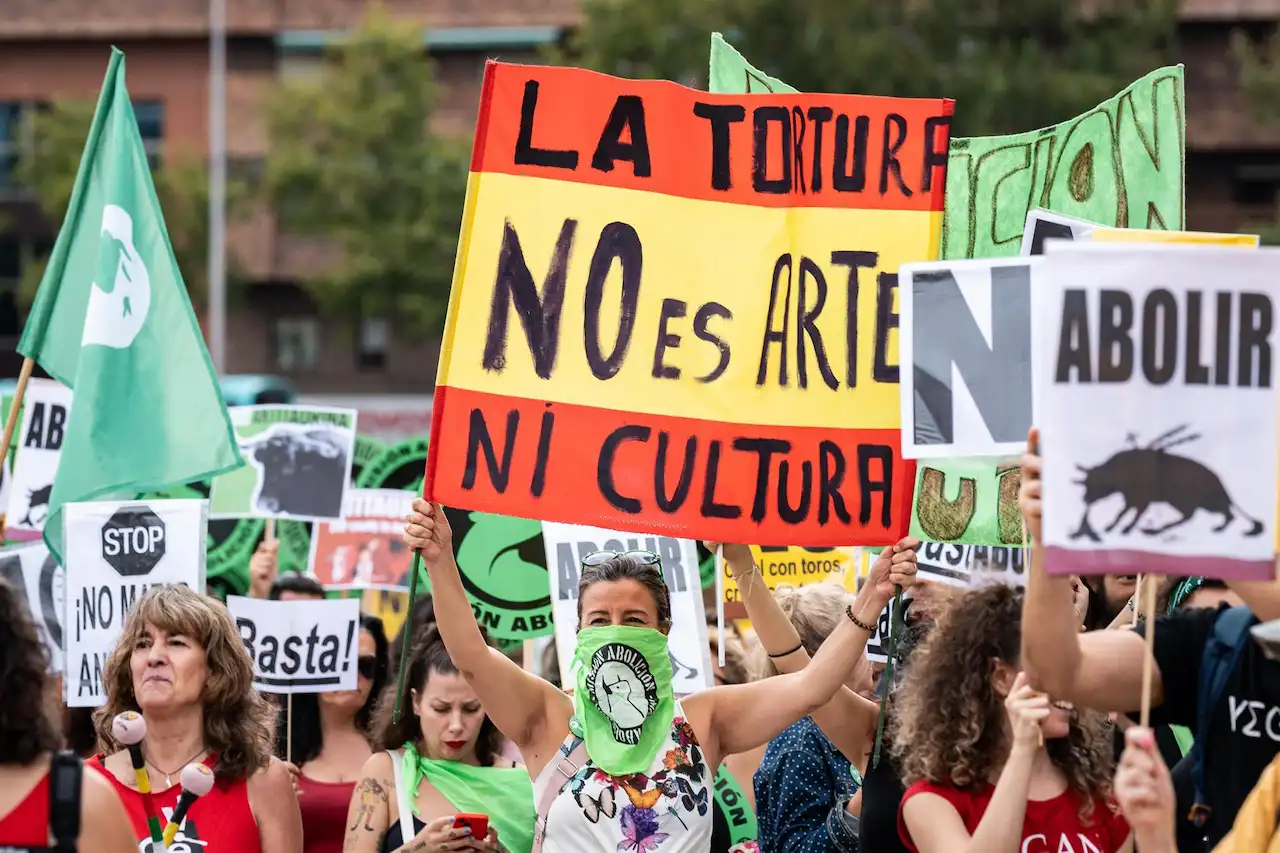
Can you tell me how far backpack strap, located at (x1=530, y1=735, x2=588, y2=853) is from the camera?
184 inches

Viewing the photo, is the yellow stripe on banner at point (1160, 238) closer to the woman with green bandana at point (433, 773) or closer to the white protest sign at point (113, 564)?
the woman with green bandana at point (433, 773)

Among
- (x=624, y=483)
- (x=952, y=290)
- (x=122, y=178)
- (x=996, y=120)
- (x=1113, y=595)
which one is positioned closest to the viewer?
(x=952, y=290)

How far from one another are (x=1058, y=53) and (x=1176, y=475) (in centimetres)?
3348

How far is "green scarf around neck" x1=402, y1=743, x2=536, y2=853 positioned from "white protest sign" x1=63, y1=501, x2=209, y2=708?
1.39m

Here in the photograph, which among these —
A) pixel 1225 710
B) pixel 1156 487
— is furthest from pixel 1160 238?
pixel 1225 710

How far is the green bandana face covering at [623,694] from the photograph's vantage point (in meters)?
4.69

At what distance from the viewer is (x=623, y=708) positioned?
15.5 feet

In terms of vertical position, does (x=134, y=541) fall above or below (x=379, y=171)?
below

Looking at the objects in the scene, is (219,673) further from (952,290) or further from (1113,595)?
(1113,595)

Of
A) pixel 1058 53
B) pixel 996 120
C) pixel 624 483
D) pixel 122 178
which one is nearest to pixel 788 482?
pixel 624 483

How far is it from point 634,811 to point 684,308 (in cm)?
139

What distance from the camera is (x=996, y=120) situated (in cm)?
3344

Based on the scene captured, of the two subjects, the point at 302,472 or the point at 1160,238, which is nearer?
the point at 1160,238

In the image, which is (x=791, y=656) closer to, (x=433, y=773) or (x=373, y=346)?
(x=433, y=773)
